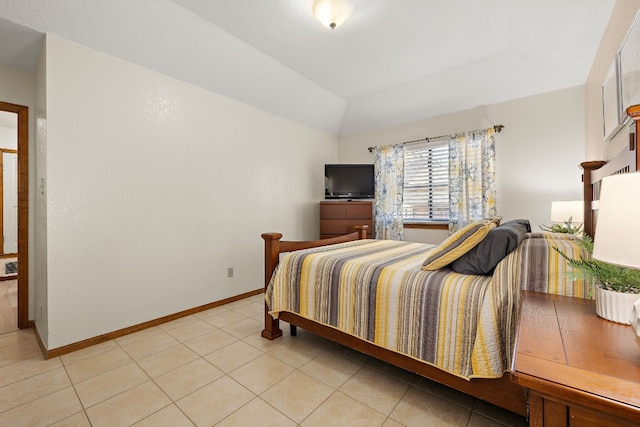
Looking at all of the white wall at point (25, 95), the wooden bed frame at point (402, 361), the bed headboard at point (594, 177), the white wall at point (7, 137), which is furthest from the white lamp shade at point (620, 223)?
the white wall at point (7, 137)

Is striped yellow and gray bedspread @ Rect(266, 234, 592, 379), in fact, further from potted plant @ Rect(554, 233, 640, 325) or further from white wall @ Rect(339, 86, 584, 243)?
white wall @ Rect(339, 86, 584, 243)

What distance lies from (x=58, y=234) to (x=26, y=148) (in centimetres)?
114

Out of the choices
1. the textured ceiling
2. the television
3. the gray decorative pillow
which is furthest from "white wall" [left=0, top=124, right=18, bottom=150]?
the gray decorative pillow

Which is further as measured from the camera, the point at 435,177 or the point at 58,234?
the point at 435,177

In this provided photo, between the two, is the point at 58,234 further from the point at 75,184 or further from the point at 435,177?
the point at 435,177

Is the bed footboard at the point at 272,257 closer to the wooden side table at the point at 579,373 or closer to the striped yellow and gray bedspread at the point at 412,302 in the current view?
the striped yellow and gray bedspread at the point at 412,302

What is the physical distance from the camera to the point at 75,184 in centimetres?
219

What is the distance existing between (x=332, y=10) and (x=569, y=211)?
2841 millimetres

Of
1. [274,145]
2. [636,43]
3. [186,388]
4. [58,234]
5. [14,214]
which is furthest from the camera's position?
[14,214]

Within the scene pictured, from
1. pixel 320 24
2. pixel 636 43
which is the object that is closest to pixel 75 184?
pixel 320 24

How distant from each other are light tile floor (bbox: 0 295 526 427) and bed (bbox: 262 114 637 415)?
220mm

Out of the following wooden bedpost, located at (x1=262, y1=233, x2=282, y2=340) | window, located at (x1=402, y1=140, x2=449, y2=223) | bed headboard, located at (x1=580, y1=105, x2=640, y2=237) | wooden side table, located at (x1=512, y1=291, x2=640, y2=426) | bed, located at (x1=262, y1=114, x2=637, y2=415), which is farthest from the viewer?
window, located at (x1=402, y1=140, x2=449, y2=223)

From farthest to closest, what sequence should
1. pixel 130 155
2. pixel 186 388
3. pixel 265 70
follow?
pixel 265 70
pixel 130 155
pixel 186 388

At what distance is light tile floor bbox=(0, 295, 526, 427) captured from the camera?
→ 1.46 m
